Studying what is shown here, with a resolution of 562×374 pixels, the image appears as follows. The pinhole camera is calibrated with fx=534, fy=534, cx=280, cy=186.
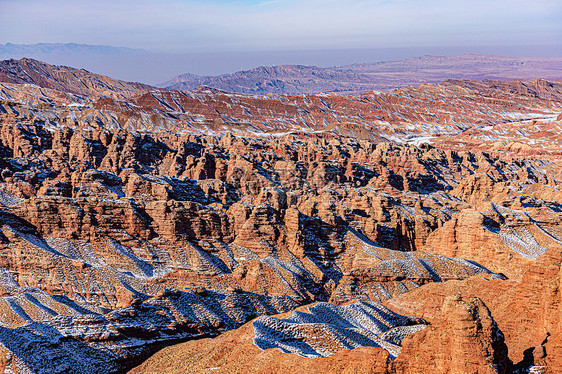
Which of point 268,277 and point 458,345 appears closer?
point 458,345

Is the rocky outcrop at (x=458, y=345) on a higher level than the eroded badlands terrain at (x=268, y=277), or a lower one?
higher

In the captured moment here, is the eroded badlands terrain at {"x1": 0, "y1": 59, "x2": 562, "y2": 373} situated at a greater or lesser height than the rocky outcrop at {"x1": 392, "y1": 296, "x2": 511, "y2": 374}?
lesser

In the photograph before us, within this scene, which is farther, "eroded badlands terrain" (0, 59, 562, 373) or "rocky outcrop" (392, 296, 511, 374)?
"eroded badlands terrain" (0, 59, 562, 373)

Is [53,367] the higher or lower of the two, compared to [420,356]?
lower

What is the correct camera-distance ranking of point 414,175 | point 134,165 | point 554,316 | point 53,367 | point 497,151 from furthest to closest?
point 497,151 → point 414,175 → point 134,165 → point 53,367 → point 554,316

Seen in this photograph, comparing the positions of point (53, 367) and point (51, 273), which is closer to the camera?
point (53, 367)

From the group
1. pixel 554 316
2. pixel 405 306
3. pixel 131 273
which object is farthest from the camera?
pixel 131 273

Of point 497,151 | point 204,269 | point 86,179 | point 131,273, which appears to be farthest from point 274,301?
point 497,151

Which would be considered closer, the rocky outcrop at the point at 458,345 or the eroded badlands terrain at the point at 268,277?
the rocky outcrop at the point at 458,345

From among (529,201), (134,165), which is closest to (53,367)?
(529,201)

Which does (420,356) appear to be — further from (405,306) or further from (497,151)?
(497,151)

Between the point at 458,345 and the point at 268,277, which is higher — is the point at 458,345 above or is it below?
above
